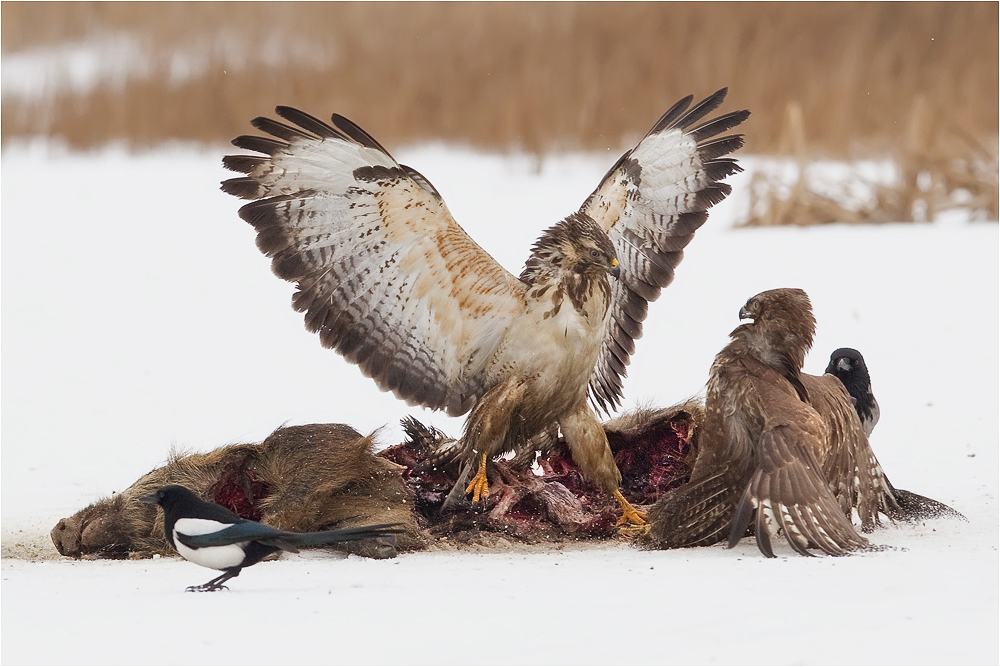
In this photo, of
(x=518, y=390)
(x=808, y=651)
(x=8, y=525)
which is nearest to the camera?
(x=808, y=651)

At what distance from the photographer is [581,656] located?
11.3ft

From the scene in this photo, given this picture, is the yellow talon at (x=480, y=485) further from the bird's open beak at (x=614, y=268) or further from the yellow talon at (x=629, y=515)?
the bird's open beak at (x=614, y=268)

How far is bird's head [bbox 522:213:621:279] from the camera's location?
5.18 m

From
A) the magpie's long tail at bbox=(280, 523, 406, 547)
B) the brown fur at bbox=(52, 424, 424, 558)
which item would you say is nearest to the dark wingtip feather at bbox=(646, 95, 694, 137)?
the brown fur at bbox=(52, 424, 424, 558)

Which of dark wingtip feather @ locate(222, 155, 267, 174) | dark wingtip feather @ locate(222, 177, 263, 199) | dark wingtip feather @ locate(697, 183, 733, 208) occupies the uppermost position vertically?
dark wingtip feather @ locate(697, 183, 733, 208)

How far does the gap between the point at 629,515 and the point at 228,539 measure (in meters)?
1.74

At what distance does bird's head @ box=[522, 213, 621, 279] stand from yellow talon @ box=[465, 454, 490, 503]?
0.81 metres

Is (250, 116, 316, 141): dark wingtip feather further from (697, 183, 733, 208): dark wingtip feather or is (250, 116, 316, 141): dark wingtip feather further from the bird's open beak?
(697, 183, 733, 208): dark wingtip feather

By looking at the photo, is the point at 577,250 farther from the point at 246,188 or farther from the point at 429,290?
the point at 246,188

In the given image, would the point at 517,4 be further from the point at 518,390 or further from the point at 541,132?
the point at 518,390

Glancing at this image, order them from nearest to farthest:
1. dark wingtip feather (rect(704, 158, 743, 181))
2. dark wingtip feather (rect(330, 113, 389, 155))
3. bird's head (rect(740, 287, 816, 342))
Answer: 1. bird's head (rect(740, 287, 816, 342))
2. dark wingtip feather (rect(330, 113, 389, 155))
3. dark wingtip feather (rect(704, 158, 743, 181))

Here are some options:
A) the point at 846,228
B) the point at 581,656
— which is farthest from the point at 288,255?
the point at 846,228

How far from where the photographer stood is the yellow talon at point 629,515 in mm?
5180

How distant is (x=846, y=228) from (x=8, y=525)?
7835 millimetres
